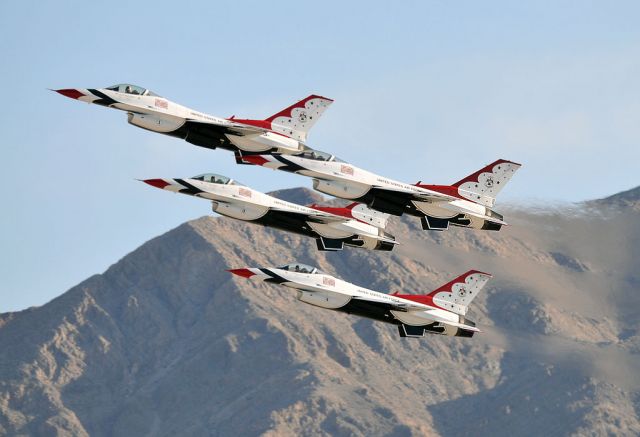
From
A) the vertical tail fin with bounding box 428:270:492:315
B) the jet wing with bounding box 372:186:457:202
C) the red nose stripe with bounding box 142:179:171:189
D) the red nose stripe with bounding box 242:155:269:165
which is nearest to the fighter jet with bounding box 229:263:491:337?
the vertical tail fin with bounding box 428:270:492:315

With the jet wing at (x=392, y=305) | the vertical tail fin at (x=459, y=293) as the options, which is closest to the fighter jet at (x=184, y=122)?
the jet wing at (x=392, y=305)

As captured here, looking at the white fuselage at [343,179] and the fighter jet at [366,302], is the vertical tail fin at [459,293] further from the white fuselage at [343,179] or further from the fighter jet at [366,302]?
the white fuselage at [343,179]

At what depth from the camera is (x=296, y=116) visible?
107438mm

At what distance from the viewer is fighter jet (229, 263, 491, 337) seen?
102m

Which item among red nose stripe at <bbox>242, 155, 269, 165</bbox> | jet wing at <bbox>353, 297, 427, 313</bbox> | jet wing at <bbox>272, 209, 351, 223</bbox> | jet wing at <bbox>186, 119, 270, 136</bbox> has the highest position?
jet wing at <bbox>186, 119, 270, 136</bbox>

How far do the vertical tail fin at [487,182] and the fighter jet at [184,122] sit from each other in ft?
39.9

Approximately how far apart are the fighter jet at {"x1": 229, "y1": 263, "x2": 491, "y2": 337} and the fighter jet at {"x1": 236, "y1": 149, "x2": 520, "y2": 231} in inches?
225

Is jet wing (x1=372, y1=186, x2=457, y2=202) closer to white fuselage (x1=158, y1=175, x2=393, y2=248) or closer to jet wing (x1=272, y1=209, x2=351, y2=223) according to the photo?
jet wing (x1=272, y1=209, x2=351, y2=223)

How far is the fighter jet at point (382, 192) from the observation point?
104562 millimetres

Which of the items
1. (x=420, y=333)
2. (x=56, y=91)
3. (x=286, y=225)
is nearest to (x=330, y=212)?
(x=286, y=225)

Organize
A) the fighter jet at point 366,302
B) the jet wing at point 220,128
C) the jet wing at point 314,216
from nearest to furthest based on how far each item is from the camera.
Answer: the fighter jet at point 366,302 < the jet wing at point 220,128 < the jet wing at point 314,216

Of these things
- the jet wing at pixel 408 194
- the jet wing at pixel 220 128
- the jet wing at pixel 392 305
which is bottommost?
the jet wing at pixel 392 305

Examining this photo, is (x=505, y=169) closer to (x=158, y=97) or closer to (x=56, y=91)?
(x=158, y=97)

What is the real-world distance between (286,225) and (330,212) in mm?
4174
